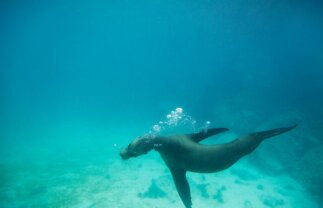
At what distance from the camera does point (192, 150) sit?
4605 mm

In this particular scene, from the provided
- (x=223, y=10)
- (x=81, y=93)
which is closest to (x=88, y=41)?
(x=81, y=93)

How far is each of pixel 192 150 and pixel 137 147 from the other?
3.18 ft

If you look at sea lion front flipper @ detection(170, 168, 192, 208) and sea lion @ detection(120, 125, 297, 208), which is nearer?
sea lion @ detection(120, 125, 297, 208)

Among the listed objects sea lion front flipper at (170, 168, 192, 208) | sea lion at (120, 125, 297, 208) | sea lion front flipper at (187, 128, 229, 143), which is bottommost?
sea lion front flipper at (170, 168, 192, 208)

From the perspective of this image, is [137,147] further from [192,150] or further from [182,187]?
[182,187]

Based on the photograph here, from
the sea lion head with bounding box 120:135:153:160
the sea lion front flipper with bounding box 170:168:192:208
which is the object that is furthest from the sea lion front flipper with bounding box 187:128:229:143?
the sea lion head with bounding box 120:135:153:160

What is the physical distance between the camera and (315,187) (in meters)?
18.3

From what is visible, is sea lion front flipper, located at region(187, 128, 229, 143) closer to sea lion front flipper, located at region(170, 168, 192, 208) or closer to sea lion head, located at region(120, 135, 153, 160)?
sea lion front flipper, located at region(170, 168, 192, 208)

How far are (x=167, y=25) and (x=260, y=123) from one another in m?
123

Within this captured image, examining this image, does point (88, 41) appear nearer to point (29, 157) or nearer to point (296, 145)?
point (29, 157)

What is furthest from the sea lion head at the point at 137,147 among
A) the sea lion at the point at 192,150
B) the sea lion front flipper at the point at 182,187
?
the sea lion front flipper at the point at 182,187

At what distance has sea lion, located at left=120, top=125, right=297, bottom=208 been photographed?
455 cm

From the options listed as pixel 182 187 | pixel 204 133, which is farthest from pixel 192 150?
pixel 182 187

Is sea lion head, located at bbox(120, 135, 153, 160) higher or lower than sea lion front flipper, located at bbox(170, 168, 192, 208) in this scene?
higher
